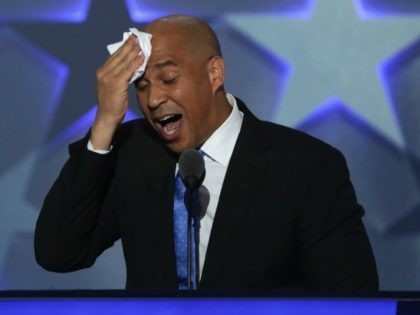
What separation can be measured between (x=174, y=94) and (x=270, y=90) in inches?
42.9

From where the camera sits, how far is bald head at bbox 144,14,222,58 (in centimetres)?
225

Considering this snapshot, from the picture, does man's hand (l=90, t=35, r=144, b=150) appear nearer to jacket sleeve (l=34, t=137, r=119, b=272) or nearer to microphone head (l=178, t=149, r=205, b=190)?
jacket sleeve (l=34, t=137, r=119, b=272)

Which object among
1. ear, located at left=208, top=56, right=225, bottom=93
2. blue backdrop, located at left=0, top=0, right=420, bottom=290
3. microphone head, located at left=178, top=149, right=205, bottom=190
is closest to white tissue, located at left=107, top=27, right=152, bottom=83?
ear, located at left=208, top=56, right=225, bottom=93

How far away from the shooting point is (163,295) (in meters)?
1.38

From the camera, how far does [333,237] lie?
2.16 metres

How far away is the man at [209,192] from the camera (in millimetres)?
2154

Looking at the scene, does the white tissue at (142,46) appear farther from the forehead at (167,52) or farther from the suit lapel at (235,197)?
the suit lapel at (235,197)

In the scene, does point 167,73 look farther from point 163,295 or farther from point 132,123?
point 163,295

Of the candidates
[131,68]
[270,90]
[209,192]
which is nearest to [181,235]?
[209,192]

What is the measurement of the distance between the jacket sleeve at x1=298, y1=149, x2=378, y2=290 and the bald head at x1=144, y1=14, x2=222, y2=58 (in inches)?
13.4

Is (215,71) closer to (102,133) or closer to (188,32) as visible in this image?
(188,32)

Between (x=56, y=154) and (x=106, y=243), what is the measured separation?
0.99 meters

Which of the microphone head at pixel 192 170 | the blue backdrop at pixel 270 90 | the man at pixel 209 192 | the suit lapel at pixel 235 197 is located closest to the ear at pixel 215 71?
the man at pixel 209 192

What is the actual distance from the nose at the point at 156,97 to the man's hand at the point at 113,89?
5 cm
